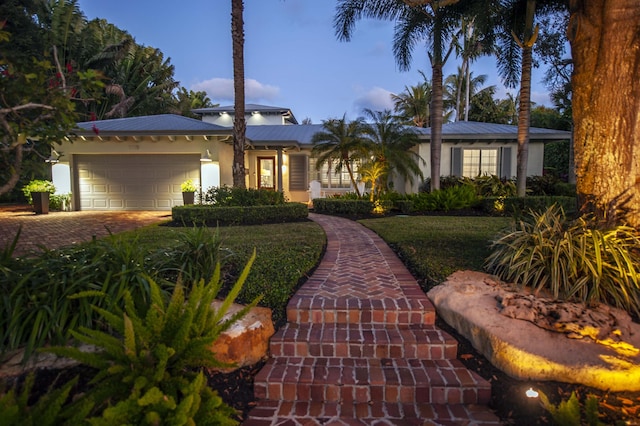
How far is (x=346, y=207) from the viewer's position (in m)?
11.3

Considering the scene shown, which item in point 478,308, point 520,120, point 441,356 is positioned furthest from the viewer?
point 520,120

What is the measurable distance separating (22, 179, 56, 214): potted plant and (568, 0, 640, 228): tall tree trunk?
593 inches

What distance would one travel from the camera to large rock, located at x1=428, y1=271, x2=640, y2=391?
7.82 ft

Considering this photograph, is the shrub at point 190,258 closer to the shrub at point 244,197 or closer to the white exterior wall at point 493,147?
the shrub at point 244,197

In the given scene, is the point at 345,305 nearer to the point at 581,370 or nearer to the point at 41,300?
the point at 581,370

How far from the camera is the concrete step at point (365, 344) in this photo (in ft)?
9.45

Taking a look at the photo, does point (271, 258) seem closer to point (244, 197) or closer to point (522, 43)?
point (244, 197)

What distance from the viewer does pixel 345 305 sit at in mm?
3270

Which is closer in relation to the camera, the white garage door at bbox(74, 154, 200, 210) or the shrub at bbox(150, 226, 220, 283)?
the shrub at bbox(150, 226, 220, 283)

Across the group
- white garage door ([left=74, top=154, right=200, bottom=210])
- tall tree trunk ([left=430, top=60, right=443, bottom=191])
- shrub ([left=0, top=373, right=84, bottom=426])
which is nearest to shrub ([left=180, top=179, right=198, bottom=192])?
white garage door ([left=74, top=154, right=200, bottom=210])

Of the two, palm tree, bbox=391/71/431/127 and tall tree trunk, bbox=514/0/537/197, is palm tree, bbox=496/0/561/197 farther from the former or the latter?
palm tree, bbox=391/71/431/127

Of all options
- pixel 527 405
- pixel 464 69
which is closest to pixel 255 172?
pixel 527 405

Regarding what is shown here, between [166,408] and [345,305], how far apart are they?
193 centimetres

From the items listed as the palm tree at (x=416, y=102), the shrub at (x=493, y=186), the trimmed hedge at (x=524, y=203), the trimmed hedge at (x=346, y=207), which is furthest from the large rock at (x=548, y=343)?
the palm tree at (x=416, y=102)
